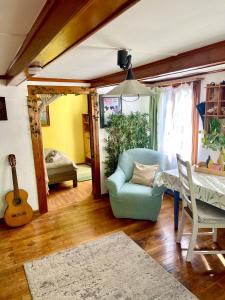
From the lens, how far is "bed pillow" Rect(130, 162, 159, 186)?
3340 millimetres

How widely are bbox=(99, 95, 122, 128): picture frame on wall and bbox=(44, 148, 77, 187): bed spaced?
126 centimetres

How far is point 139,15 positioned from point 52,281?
2.33 metres

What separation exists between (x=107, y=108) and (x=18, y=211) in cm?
220

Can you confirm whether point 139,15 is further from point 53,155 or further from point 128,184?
point 53,155

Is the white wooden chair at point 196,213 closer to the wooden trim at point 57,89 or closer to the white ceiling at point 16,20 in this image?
the white ceiling at point 16,20

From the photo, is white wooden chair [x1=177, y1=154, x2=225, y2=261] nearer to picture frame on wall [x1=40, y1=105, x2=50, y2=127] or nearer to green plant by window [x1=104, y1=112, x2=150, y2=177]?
green plant by window [x1=104, y1=112, x2=150, y2=177]

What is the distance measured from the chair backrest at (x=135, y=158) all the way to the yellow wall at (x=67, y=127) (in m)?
2.88

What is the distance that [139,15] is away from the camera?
1.16 m

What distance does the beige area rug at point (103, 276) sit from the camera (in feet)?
6.42

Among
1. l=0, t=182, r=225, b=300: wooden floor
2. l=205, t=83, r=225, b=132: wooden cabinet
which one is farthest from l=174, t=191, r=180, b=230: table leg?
l=205, t=83, r=225, b=132: wooden cabinet

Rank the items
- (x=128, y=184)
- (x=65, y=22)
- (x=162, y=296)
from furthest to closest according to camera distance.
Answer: (x=128, y=184) → (x=162, y=296) → (x=65, y=22)

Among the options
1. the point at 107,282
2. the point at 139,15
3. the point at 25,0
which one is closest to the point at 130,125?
the point at 107,282

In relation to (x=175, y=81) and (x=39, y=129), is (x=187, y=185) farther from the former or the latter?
(x=39, y=129)

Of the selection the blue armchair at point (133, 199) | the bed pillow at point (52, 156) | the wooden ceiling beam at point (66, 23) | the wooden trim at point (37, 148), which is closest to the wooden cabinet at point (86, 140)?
the bed pillow at point (52, 156)
